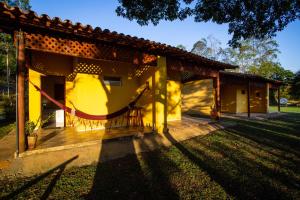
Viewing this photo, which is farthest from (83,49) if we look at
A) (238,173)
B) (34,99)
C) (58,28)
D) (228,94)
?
(228,94)

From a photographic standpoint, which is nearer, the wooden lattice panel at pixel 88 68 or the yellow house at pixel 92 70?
the yellow house at pixel 92 70

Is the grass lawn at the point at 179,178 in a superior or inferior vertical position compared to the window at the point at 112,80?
inferior

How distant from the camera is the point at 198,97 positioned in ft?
40.4

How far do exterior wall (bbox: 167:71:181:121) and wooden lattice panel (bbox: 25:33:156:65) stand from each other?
9.97 ft

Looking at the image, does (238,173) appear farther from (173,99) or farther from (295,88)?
(295,88)

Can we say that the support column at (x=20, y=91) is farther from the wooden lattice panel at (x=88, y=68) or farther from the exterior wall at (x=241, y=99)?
the exterior wall at (x=241, y=99)

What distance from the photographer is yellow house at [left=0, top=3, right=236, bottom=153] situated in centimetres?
376

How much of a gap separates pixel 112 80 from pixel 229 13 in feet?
13.9

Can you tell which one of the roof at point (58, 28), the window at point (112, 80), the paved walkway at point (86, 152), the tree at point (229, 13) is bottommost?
the paved walkway at point (86, 152)

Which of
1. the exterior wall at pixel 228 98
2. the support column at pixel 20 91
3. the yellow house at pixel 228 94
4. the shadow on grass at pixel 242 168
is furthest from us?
the exterior wall at pixel 228 98

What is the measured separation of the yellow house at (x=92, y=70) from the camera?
376 cm

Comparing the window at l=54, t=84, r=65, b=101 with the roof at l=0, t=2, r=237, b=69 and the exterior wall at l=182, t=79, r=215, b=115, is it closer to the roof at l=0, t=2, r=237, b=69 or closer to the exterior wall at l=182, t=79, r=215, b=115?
the exterior wall at l=182, t=79, r=215, b=115

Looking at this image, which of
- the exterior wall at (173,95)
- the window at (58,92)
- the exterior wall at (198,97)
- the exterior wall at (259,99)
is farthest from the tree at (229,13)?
the exterior wall at (259,99)

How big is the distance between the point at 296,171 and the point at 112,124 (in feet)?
16.7
